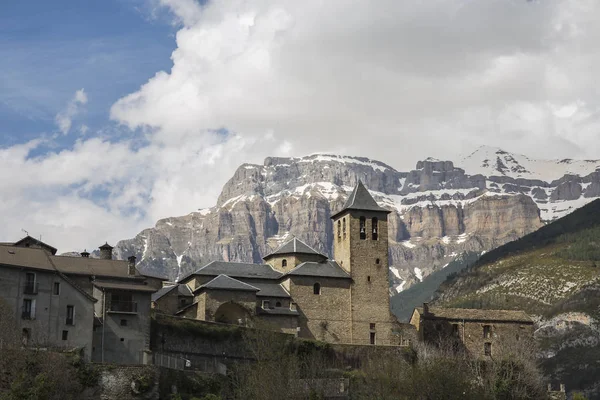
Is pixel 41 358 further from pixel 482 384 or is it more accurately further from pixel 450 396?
pixel 482 384

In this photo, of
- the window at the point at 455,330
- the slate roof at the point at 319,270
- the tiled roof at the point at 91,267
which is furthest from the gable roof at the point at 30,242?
the window at the point at 455,330

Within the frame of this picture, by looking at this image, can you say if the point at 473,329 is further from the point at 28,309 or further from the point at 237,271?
the point at 28,309

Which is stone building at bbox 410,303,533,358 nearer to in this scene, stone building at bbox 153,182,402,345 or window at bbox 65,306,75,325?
stone building at bbox 153,182,402,345

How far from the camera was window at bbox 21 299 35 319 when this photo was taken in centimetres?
7162

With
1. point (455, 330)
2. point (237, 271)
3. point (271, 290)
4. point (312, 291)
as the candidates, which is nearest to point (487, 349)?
point (455, 330)

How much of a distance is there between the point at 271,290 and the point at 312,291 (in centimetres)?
440

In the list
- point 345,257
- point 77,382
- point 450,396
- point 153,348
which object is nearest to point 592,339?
point 345,257

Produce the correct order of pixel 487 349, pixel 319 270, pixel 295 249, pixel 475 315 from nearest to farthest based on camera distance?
pixel 319 270
pixel 295 249
pixel 487 349
pixel 475 315

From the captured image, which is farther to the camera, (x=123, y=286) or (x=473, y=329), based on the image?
(x=473, y=329)

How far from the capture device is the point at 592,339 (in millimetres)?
175750

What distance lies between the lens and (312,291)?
97.2 m

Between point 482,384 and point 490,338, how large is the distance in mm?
14459

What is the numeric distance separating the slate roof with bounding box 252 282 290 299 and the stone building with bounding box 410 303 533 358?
1645cm

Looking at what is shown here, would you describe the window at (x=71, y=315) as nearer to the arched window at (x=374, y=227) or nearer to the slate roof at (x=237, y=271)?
the slate roof at (x=237, y=271)
